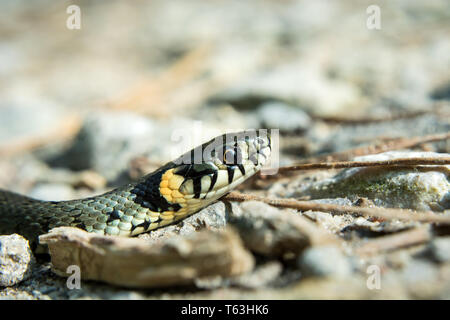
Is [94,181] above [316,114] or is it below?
below

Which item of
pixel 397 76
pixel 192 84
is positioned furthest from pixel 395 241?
pixel 192 84

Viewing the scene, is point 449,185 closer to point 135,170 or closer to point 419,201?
point 419,201

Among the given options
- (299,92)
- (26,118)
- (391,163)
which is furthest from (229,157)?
(26,118)

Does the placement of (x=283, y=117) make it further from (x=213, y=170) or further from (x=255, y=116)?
(x=213, y=170)

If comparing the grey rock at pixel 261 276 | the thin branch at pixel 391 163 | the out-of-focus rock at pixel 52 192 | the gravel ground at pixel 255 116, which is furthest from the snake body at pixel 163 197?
the grey rock at pixel 261 276

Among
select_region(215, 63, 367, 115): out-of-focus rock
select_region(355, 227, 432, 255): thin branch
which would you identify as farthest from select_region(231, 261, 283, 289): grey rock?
select_region(215, 63, 367, 115): out-of-focus rock
